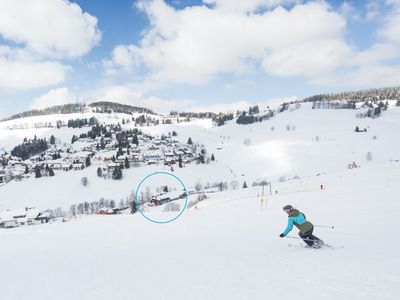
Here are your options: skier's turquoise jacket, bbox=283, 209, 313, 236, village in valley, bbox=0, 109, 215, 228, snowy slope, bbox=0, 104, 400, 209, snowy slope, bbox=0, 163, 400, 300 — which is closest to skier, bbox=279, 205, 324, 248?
skier's turquoise jacket, bbox=283, 209, 313, 236

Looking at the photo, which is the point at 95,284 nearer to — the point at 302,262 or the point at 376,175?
the point at 302,262

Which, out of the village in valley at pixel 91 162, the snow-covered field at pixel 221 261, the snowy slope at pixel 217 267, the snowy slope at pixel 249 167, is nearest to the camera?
the snowy slope at pixel 217 267

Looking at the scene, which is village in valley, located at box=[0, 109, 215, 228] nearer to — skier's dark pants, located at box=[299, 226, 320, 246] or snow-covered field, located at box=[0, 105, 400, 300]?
snow-covered field, located at box=[0, 105, 400, 300]

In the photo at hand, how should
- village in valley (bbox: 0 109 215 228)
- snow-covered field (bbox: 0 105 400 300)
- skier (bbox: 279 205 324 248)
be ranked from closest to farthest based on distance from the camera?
1. snow-covered field (bbox: 0 105 400 300)
2. skier (bbox: 279 205 324 248)
3. village in valley (bbox: 0 109 215 228)

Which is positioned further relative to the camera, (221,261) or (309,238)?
(309,238)

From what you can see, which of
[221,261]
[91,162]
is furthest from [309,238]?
[91,162]

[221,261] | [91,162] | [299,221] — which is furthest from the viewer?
[91,162]

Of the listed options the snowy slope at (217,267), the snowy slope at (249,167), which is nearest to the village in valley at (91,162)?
the snowy slope at (249,167)

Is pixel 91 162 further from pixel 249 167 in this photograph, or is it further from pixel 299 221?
pixel 299 221

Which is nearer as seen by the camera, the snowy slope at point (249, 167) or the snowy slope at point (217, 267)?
the snowy slope at point (217, 267)

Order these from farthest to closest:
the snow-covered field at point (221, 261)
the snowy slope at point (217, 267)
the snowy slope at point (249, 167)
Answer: the snowy slope at point (249, 167), the snow-covered field at point (221, 261), the snowy slope at point (217, 267)

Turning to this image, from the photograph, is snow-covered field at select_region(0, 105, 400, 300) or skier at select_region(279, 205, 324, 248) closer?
snow-covered field at select_region(0, 105, 400, 300)

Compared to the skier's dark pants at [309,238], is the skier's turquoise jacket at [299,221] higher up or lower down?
higher up

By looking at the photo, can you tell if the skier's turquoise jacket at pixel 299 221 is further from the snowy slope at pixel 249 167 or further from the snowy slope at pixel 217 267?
the snowy slope at pixel 249 167
